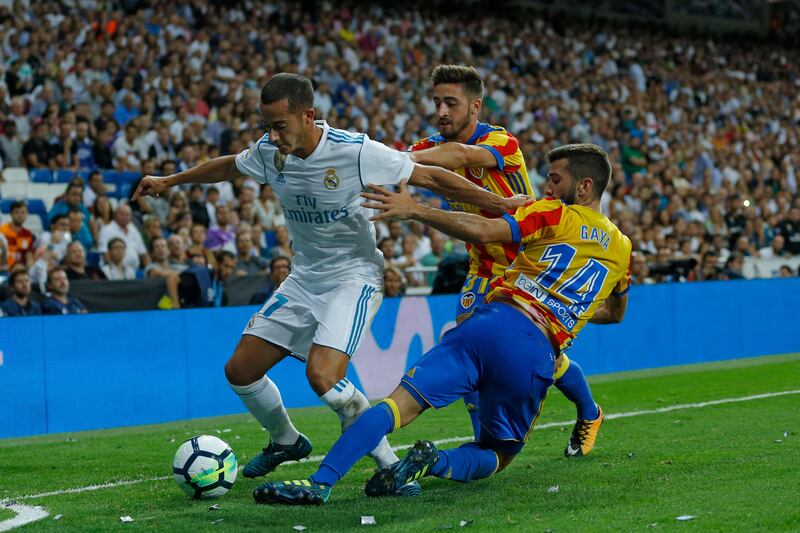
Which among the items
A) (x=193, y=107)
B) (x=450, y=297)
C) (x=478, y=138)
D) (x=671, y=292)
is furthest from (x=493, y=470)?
(x=193, y=107)

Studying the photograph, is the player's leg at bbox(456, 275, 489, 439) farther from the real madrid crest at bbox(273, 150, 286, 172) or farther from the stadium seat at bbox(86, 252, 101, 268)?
the stadium seat at bbox(86, 252, 101, 268)

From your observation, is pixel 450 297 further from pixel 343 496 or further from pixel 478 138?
pixel 343 496

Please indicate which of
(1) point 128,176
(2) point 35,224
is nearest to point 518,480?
(2) point 35,224

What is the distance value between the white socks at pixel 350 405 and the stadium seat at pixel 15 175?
963 cm

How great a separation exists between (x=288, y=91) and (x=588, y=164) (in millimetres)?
1704

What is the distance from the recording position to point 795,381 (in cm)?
1264

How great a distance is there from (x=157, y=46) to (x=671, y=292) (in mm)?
9153

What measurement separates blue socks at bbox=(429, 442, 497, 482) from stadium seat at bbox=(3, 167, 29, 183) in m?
10.2

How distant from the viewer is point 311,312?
669 centimetres

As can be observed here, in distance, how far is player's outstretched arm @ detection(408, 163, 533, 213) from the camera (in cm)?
612

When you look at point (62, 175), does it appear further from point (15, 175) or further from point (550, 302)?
point (550, 302)

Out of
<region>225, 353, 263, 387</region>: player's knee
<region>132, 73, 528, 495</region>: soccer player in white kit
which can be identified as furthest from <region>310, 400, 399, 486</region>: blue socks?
<region>225, 353, 263, 387</region>: player's knee

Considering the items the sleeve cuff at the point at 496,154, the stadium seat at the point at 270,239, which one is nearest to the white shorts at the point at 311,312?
the sleeve cuff at the point at 496,154

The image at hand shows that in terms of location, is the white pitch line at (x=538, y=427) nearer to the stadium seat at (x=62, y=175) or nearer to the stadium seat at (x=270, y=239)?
the stadium seat at (x=270, y=239)
